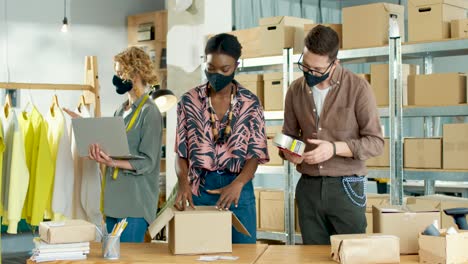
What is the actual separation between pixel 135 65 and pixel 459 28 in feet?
7.03

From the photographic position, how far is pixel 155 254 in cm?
316

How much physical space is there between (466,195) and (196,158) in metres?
5.50

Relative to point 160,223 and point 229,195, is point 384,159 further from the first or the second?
Answer: point 160,223

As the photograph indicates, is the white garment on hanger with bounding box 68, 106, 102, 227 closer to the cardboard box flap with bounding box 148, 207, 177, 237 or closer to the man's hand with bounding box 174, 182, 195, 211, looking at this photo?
the man's hand with bounding box 174, 182, 195, 211

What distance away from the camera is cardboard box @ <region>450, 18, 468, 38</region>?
16.0ft

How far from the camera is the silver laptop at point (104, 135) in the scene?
4.12 meters

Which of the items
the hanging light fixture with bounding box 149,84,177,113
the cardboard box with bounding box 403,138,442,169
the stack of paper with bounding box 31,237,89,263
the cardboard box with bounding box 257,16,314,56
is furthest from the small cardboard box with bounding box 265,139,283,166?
the stack of paper with bounding box 31,237,89,263

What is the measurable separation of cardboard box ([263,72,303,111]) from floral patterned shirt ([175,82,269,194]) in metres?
2.22

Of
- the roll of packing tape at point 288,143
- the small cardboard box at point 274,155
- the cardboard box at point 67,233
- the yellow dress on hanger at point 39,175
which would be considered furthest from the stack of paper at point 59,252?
the small cardboard box at point 274,155

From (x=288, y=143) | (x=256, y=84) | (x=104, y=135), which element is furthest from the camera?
(x=256, y=84)

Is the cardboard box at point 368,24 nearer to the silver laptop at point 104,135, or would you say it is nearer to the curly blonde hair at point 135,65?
the curly blonde hair at point 135,65

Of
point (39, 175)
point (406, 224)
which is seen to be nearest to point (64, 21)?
point (39, 175)

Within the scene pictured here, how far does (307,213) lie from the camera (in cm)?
353

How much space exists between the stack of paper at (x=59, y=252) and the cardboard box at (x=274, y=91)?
293 centimetres
